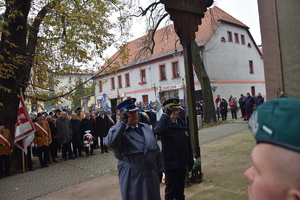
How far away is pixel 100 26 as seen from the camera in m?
10.1

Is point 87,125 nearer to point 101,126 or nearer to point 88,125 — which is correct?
point 88,125

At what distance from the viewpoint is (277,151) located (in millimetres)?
734

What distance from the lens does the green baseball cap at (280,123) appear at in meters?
0.69

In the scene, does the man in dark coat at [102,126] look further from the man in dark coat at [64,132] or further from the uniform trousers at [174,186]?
the uniform trousers at [174,186]

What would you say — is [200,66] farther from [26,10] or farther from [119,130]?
[119,130]

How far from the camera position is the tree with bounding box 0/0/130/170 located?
8.64 m

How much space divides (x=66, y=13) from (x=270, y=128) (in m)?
9.42

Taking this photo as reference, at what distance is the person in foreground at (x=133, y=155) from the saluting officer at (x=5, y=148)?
267 inches

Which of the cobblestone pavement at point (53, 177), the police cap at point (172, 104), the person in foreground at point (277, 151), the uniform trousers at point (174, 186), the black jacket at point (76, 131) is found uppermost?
the police cap at point (172, 104)

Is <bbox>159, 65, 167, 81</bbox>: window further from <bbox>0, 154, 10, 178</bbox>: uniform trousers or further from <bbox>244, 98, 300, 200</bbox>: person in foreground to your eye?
<bbox>244, 98, 300, 200</bbox>: person in foreground

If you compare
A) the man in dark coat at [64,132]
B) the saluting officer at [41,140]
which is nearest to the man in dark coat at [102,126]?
the man in dark coat at [64,132]

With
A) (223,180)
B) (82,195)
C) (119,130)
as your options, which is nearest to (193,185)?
(223,180)

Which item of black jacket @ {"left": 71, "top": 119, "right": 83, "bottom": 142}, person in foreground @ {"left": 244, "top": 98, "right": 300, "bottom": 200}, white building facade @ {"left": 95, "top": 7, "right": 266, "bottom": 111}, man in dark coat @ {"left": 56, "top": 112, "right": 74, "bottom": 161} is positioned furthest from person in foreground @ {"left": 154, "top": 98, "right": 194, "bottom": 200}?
white building facade @ {"left": 95, "top": 7, "right": 266, "bottom": 111}

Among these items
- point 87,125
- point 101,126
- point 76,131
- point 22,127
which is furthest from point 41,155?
point 101,126
